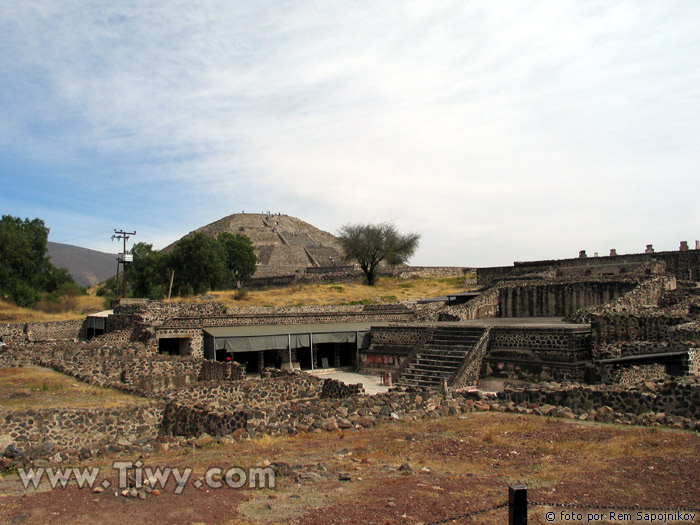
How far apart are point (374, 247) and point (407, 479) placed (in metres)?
47.3

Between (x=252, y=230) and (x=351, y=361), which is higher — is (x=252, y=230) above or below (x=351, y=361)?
above

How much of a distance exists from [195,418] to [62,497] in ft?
16.7

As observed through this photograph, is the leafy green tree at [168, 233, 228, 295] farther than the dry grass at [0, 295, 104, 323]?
Yes

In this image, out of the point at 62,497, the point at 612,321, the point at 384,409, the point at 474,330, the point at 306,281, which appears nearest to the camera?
the point at 62,497

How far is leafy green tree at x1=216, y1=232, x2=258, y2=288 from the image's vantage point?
58.0 m

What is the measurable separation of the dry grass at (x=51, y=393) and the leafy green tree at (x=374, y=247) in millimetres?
37804

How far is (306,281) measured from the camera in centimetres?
5753

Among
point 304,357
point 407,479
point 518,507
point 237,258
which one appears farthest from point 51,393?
point 237,258

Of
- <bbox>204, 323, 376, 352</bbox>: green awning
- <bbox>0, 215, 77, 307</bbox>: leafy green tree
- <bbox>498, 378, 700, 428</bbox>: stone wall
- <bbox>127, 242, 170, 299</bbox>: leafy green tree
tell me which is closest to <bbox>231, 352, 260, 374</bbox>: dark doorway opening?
<bbox>204, 323, 376, 352</bbox>: green awning

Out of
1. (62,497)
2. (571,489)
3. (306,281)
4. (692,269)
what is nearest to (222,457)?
(62,497)

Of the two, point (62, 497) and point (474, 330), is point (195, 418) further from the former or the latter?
point (474, 330)

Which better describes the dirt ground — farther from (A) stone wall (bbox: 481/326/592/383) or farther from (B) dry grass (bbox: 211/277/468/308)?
(B) dry grass (bbox: 211/277/468/308)

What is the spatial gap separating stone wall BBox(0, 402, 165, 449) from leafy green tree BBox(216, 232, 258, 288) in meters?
45.3

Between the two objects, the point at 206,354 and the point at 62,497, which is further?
the point at 206,354
